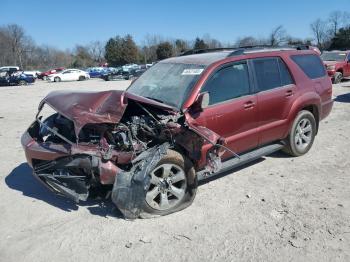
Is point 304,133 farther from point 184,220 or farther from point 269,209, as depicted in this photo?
point 184,220

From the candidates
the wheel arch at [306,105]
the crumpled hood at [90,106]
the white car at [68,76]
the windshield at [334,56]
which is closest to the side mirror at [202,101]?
the crumpled hood at [90,106]

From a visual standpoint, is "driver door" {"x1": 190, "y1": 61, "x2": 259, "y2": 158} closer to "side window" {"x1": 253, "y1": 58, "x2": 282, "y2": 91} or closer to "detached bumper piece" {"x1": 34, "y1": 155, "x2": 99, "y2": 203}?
"side window" {"x1": 253, "y1": 58, "x2": 282, "y2": 91}

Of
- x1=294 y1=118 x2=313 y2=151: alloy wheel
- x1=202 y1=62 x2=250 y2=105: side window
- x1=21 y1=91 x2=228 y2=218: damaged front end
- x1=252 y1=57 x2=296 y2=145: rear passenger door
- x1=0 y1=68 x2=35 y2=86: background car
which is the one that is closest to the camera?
x1=21 y1=91 x2=228 y2=218: damaged front end

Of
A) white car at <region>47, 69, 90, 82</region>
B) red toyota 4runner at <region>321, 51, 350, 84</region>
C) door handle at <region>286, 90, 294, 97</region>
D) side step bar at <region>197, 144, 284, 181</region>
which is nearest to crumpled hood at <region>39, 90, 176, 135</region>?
side step bar at <region>197, 144, 284, 181</region>

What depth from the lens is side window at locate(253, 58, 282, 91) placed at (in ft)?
18.1

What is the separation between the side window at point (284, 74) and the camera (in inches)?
233

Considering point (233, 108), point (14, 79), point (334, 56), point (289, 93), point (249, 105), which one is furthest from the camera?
point (14, 79)

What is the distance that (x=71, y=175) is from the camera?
4.36 m

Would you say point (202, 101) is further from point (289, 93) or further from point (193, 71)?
point (289, 93)

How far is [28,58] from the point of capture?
92062mm

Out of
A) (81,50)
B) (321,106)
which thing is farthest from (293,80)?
(81,50)

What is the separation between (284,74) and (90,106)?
321 cm

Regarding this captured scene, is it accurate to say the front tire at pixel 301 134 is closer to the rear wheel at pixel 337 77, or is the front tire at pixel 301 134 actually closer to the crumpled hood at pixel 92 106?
the crumpled hood at pixel 92 106

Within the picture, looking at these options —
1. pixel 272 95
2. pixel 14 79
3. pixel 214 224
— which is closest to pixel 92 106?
pixel 214 224
